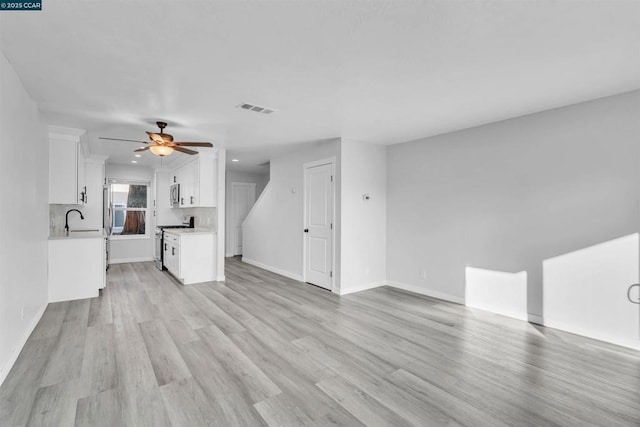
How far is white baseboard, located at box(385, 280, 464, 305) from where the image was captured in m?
4.41

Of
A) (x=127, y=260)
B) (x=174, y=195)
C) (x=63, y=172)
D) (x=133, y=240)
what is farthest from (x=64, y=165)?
(x=127, y=260)

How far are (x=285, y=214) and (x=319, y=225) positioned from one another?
1.12m

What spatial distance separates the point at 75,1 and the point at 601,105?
451cm

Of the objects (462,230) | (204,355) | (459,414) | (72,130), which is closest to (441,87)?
(462,230)

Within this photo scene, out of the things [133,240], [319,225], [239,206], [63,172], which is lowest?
[133,240]

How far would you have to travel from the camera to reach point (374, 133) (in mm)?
4535

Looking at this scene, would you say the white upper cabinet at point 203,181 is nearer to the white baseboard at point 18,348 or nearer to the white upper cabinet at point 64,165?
the white upper cabinet at point 64,165

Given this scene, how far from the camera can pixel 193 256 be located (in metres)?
5.45

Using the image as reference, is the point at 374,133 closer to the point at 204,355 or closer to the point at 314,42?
the point at 314,42

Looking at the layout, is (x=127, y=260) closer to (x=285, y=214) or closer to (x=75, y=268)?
(x=75, y=268)

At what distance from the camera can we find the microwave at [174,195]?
22.8 ft

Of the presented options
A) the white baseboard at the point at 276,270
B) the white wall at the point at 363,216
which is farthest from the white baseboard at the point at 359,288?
the white baseboard at the point at 276,270

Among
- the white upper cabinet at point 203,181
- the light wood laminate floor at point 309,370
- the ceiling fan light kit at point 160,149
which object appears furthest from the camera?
the white upper cabinet at point 203,181

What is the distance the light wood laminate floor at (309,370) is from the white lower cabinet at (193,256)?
1.29 metres
